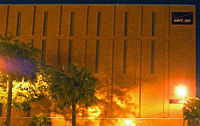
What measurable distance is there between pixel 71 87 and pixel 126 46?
35.8 ft

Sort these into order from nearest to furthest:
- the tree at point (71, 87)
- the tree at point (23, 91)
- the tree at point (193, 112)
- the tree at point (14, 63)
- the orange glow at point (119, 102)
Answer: the tree at point (14, 63) < the tree at point (193, 112) < the tree at point (23, 91) < the tree at point (71, 87) < the orange glow at point (119, 102)

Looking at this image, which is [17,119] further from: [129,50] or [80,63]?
[129,50]

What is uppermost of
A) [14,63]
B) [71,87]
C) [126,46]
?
[126,46]

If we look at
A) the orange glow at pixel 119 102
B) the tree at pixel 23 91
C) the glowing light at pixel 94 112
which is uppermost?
the tree at pixel 23 91

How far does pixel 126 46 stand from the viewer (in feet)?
114

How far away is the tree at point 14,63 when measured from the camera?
77.9ft

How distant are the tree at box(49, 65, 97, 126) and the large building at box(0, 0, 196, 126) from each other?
6502 mm

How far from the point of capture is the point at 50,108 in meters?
34.1

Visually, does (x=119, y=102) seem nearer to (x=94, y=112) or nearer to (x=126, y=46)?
(x=94, y=112)

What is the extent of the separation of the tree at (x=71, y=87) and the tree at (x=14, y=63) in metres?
2.68

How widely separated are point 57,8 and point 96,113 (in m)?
15.0

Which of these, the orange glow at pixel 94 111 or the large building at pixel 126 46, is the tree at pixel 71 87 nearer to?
the orange glow at pixel 94 111

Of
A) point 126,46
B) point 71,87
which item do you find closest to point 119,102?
point 126,46

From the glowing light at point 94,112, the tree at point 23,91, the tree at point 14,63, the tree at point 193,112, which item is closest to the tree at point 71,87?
the tree at point 23,91
